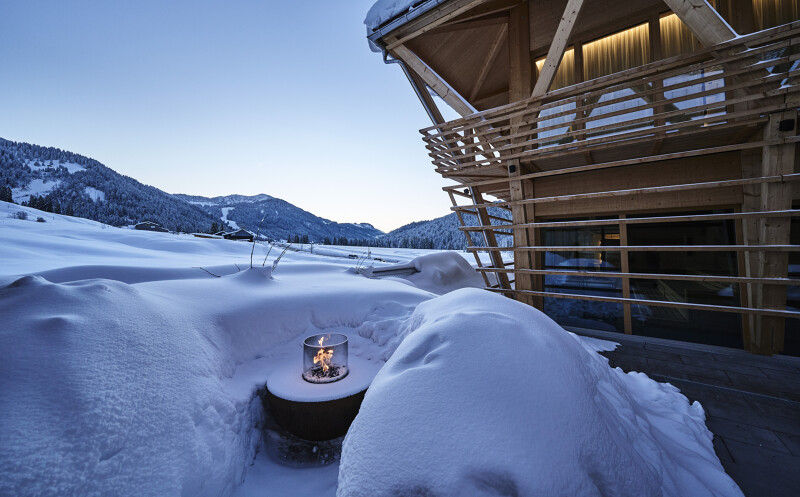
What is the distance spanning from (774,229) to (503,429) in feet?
14.1

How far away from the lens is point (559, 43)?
356 cm

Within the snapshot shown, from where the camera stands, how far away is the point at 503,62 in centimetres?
610

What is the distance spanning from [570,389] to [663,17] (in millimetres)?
5903

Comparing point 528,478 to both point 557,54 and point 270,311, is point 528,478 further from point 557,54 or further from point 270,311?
point 557,54

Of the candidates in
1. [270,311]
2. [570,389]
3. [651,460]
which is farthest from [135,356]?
[651,460]

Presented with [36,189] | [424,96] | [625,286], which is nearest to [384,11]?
[424,96]

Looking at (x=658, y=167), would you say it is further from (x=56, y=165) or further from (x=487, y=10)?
(x=56, y=165)

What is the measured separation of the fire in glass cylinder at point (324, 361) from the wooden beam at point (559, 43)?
3.80 meters

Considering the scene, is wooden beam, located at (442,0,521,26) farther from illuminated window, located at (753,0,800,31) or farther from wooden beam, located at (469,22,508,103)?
illuminated window, located at (753,0,800,31)

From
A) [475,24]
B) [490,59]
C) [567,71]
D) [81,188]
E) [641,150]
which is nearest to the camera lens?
[641,150]

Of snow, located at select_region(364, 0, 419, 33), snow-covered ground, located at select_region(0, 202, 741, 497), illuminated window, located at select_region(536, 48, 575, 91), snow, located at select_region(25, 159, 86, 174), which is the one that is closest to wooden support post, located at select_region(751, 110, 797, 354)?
snow-covered ground, located at select_region(0, 202, 741, 497)

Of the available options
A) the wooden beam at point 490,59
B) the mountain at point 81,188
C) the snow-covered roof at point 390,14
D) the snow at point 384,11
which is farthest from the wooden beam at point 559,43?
the mountain at point 81,188

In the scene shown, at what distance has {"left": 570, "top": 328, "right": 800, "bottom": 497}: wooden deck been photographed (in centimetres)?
176

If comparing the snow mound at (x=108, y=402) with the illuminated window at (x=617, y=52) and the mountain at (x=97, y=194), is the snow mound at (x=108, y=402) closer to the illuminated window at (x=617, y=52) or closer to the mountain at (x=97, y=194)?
the illuminated window at (x=617, y=52)
